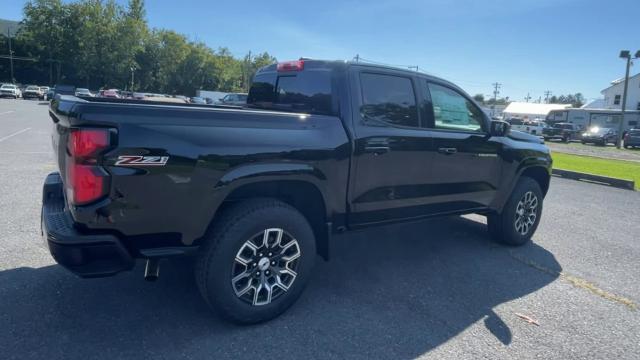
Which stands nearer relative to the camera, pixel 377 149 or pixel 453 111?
pixel 377 149

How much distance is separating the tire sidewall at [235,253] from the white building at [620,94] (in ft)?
216

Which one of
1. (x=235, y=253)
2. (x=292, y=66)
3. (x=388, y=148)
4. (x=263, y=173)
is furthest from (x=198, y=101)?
(x=235, y=253)

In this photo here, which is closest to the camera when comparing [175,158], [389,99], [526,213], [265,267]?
[175,158]

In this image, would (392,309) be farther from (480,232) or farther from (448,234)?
(480,232)

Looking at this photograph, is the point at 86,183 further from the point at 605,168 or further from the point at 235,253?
the point at 605,168

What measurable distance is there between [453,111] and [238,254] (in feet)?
9.16

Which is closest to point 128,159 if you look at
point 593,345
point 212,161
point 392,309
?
point 212,161

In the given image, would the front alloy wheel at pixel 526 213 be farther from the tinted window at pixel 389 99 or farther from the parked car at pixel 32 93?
A: the parked car at pixel 32 93

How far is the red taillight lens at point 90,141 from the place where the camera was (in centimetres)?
246

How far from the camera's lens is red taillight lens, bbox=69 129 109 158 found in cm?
246

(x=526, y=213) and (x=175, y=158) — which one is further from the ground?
(x=175, y=158)

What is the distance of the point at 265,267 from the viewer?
3.17 meters

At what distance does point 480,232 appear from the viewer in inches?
233

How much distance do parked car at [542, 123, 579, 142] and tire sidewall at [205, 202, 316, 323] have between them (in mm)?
36981
